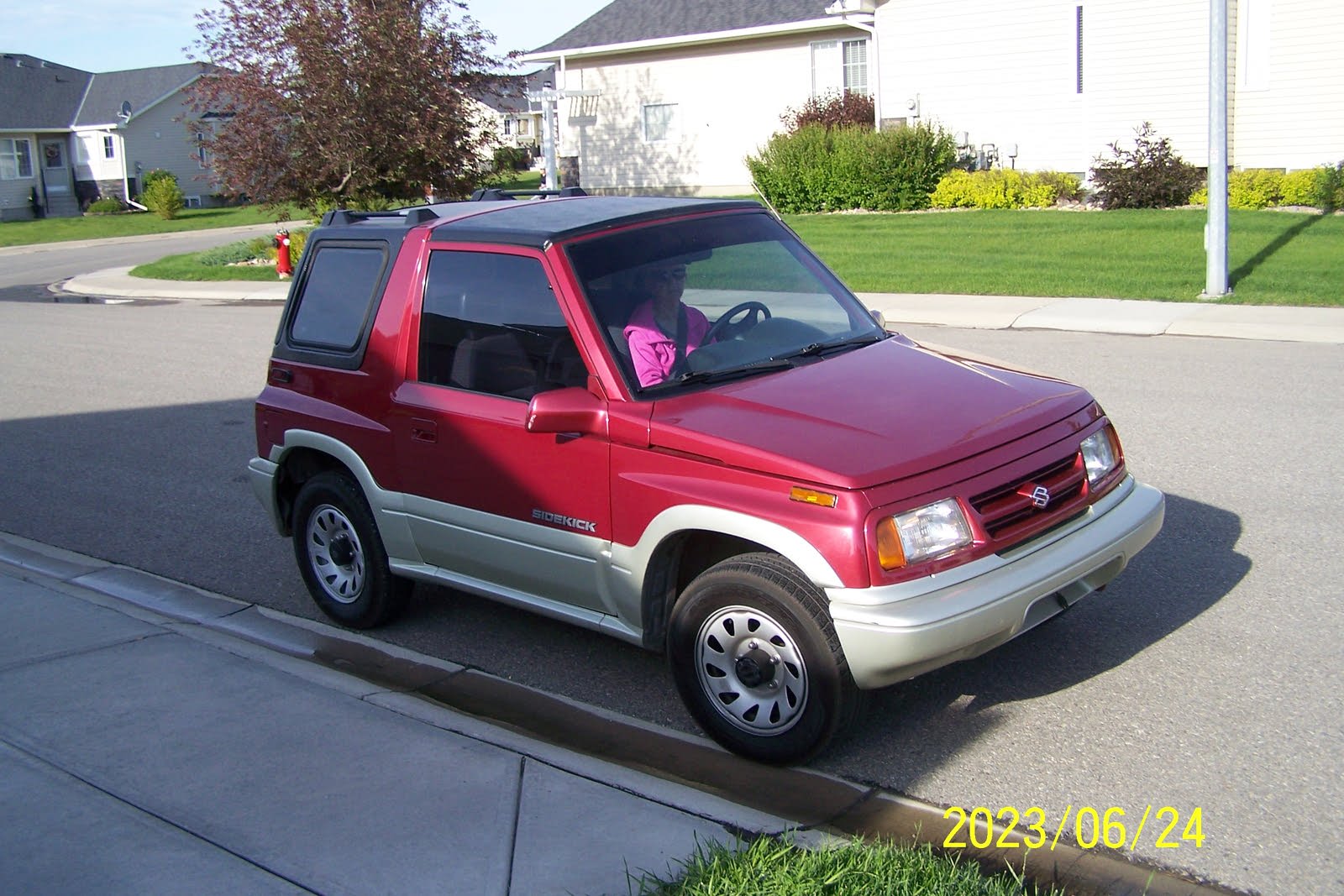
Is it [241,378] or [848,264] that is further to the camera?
[848,264]

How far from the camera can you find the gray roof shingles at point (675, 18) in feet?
98.0

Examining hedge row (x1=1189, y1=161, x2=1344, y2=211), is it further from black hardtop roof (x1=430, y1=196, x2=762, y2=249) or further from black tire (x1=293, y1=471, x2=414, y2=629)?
black tire (x1=293, y1=471, x2=414, y2=629)

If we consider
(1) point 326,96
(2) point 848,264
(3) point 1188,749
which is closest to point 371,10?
(1) point 326,96

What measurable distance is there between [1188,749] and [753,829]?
1617 millimetres

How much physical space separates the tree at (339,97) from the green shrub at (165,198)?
2516cm

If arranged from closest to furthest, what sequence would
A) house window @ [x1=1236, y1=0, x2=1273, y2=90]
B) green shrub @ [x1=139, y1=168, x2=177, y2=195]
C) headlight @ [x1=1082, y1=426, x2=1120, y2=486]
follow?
headlight @ [x1=1082, y1=426, x2=1120, y2=486] → house window @ [x1=1236, y1=0, x2=1273, y2=90] → green shrub @ [x1=139, y1=168, x2=177, y2=195]

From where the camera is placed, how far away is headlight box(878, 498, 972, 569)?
4102mm

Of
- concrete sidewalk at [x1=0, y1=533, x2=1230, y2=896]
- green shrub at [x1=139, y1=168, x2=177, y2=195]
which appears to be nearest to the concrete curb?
concrete sidewalk at [x1=0, y1=533, x2=1230, y2=896]

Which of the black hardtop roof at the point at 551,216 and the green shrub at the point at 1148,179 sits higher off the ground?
the green shrub at the point at 1148,179

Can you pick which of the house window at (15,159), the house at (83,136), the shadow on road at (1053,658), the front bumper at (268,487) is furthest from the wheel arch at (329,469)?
the house window at (15,159)

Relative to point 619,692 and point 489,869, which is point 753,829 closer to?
point 489,869

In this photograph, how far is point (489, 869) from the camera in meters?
3.75
